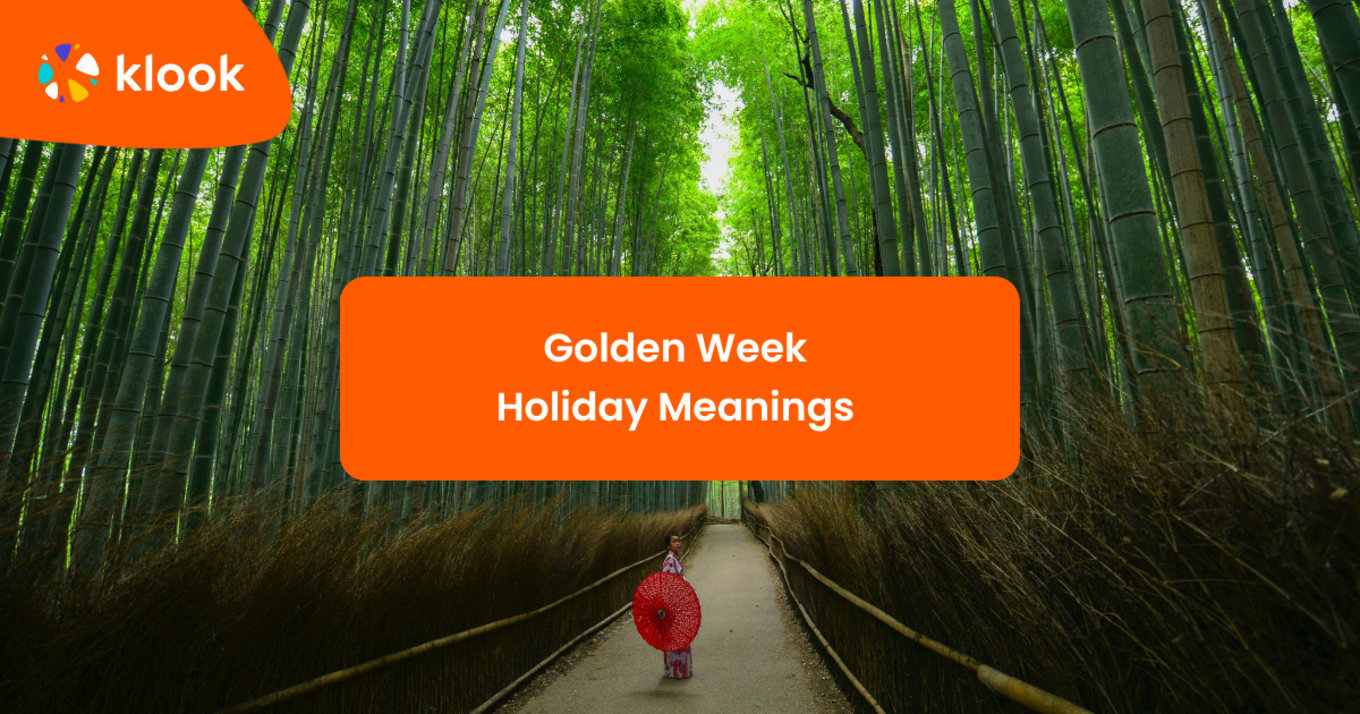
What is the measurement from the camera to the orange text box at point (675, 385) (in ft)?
9.50

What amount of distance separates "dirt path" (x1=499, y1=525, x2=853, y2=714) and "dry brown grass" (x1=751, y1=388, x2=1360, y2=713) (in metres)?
1.74

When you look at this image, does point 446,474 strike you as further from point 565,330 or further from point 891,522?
point 891,522

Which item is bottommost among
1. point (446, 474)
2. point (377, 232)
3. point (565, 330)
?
point (446, 474)

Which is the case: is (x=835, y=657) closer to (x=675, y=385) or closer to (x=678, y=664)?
(x=678, y=664)

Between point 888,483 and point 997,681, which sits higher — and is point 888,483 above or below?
above

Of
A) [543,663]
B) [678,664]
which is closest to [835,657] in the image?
[678,664]

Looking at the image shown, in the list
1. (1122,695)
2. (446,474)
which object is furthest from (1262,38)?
(446,474)

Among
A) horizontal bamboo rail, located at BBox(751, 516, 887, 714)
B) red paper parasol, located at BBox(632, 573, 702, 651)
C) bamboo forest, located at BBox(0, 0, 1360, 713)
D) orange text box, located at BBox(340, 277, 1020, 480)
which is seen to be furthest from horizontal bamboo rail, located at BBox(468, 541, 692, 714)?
horizontal bamboo rail, located at BBox(751, 516, 887, 714)

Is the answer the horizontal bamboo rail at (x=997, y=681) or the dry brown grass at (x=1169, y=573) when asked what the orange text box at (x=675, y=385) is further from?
the dry brown grass at (x=1169, y=573)

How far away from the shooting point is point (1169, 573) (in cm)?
95

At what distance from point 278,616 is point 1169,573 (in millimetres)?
2029

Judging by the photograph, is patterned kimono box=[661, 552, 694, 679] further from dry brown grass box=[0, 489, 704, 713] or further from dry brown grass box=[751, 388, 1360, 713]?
dry brown grass box=[751, 388, 1360, 713]

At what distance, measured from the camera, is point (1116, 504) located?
1094 mm

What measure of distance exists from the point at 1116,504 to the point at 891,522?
60.1 inches
